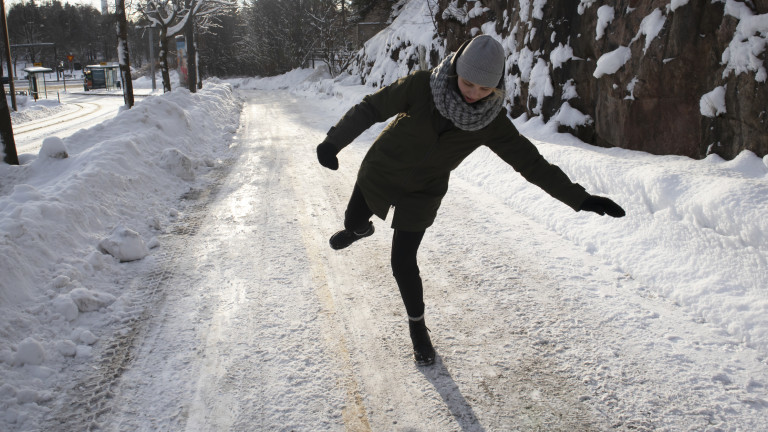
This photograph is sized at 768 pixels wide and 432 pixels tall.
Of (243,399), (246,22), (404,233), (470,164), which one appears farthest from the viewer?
(246,22)

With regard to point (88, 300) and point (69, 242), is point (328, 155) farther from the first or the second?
point (69, 242)

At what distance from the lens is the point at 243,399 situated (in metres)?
2.54

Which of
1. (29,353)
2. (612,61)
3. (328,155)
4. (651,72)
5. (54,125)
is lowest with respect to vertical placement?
(29,353)

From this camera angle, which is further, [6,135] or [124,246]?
[6,135]

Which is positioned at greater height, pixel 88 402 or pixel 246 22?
pixel 246 22

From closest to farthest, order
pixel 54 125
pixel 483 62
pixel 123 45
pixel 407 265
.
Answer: pixel 483 62 < pixel 407 265 < pixel 123 45 < pixel 54 125

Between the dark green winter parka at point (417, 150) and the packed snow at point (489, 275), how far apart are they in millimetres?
960

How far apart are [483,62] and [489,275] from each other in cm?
221

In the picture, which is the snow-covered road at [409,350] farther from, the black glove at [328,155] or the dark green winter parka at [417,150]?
the black glove at [328,155]

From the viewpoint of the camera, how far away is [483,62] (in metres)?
2.27

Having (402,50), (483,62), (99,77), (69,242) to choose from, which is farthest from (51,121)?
(99,77)

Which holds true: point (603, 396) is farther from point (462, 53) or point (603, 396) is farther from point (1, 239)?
point (1, 239)

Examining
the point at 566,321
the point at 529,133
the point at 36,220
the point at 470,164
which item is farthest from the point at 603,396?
the point at 529,133

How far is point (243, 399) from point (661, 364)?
235 cm
